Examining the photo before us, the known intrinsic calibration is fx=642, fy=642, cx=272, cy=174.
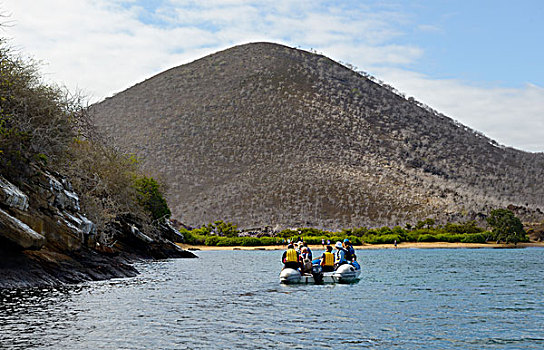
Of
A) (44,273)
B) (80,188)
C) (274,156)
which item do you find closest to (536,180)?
(274,156)

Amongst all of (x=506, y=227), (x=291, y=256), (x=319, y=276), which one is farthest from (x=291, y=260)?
Answer: (x=506, y=227)

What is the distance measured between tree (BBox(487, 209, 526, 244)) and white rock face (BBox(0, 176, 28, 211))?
2820 inches

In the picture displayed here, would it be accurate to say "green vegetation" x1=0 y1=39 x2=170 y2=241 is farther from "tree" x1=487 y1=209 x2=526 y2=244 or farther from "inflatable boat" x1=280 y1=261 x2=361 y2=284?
"tree" x1=487 y1=209 x2=526 y2=244

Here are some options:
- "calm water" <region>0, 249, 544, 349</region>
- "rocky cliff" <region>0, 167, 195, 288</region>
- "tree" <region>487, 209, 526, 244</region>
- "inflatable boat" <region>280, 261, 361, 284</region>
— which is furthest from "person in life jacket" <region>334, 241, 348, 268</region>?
"tree" <region>487, 209, 526, 244</region>

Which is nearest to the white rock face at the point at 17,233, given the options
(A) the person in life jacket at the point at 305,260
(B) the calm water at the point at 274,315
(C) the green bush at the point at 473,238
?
(B) the calm water at the point at 274,315

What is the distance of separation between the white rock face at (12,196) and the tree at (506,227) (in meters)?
71.6

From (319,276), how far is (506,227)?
59900mm

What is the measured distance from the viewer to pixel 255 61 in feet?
568

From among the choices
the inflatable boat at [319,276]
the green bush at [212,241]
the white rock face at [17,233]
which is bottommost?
the green bush at [212,241]

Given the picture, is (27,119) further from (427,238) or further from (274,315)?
(427,238)

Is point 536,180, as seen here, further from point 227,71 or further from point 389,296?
point 389,296

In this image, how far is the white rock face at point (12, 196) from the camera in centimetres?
2781

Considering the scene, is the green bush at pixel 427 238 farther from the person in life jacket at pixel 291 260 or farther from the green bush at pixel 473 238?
the person in life jacket at pixel 291 260

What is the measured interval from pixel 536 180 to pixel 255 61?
77.5 metres
